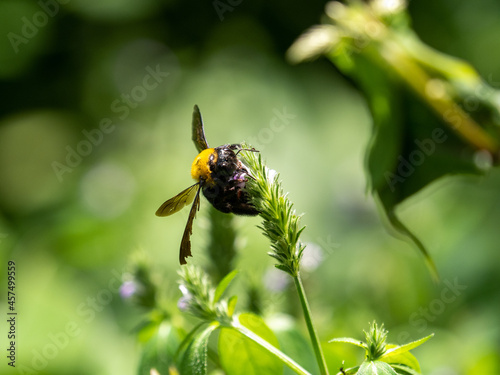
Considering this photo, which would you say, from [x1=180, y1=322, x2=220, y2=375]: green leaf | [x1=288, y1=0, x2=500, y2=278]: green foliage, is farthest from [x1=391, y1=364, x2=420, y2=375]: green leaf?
[x1=288, y1=0, x2=500, y2=278]: green foliage

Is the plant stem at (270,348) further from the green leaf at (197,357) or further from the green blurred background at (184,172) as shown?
the green blurred background at (184,172)

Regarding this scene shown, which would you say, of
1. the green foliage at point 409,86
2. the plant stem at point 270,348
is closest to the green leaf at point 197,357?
the plant stem at point 270,348

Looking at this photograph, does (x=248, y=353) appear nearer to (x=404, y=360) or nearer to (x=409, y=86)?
(x=404, y=360)

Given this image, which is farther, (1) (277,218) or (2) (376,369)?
(1) (277,218)

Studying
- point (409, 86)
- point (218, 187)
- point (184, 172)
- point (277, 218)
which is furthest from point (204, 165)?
point (184, 172)

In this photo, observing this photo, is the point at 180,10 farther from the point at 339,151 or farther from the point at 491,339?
the point at 491,339

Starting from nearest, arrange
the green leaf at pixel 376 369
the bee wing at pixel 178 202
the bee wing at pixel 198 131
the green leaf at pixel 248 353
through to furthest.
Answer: the green leaf at pixel 376 369
the green leaf at pixel 248 353
the bee wing at pixel 178 202
the bee wing at pixel 198 131
